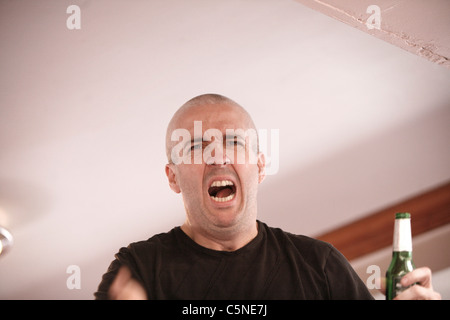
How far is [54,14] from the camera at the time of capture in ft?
5.88

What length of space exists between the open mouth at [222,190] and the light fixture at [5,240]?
1630 mm

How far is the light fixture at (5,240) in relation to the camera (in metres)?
2.54

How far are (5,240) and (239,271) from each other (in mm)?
1772

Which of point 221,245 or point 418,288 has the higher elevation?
point 221,245

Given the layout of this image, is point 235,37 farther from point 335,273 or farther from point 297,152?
point 335,273

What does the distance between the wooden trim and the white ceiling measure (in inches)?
2.0

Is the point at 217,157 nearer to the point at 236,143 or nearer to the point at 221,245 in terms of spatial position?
the point at 236,143

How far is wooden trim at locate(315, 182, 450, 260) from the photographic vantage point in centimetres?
242

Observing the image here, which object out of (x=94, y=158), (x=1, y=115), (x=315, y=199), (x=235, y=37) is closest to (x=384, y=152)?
(x=315, y=199)

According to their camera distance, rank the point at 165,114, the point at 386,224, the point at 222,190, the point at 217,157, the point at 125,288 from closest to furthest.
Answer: the point at 125,288 → the point at 217,157 → the point at 222,190 → the point at 165,114 → the point at 386,224

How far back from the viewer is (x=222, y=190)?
4.57ft

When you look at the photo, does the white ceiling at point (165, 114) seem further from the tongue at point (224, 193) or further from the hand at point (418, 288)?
the hand at point (418, 288)

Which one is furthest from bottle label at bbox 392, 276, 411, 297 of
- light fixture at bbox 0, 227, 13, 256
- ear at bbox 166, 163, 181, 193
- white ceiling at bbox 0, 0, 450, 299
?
light fixture at bbox 0, 227, 13, 256

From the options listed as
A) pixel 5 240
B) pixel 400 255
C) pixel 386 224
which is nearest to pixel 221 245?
pixel 400 255
